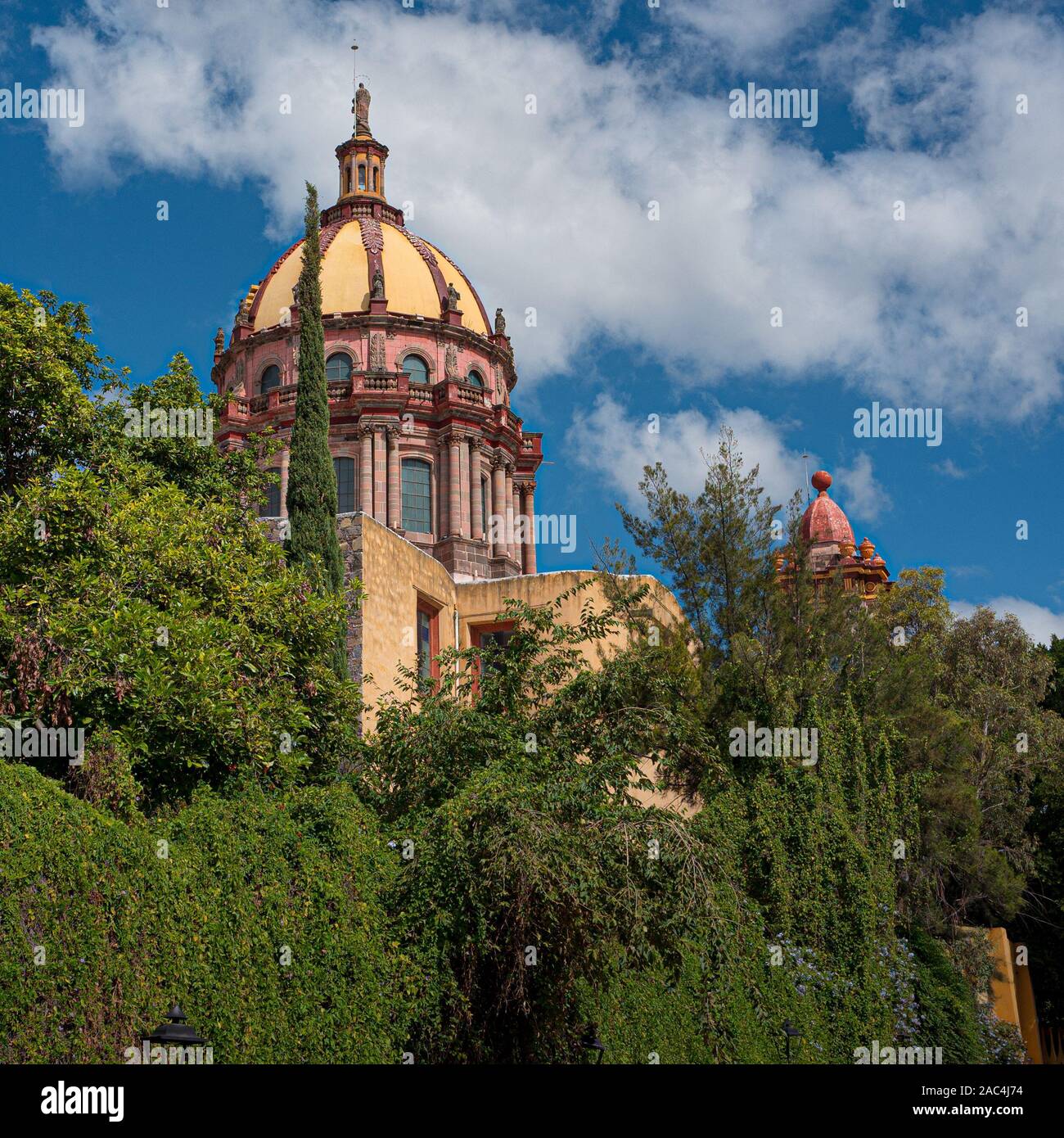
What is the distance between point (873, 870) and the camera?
1973cm

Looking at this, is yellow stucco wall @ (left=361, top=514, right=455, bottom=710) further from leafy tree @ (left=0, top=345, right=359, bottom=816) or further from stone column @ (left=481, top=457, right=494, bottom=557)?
stone column @ (left=481, top=457, right=494, bottom=557)

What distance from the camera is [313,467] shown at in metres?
20.8

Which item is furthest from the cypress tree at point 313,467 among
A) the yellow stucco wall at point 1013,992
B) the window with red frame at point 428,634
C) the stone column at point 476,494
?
the stone column at point 476,494

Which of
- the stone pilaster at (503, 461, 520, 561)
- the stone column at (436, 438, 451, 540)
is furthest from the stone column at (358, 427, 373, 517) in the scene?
the stone pilaster at (503, 461, 520, 561)

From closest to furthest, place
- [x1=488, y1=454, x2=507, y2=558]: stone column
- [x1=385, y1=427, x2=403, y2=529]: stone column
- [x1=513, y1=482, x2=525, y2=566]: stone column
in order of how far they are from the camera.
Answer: [x1=385, y1=427, x2=403, y2=529]: stone column → [x1=488, y1=454, x2=507, y2=558]: stone column → [x1=513, y1=482, x2=525, y2=566]: stone column

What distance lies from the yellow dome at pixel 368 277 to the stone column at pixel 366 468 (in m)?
4.51

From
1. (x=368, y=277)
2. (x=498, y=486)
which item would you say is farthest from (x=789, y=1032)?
(x=368, y=277)

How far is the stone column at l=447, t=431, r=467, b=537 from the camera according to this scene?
40.0 metres

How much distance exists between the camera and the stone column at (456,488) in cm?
4003

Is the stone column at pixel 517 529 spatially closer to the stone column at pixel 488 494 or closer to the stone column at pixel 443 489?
the stone column at pixel 488 494

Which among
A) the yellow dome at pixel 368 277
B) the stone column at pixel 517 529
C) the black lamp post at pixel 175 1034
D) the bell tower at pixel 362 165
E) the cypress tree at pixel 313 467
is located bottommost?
the black lamp post at pixel 175 1034

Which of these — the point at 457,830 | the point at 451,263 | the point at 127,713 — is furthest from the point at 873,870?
the point at 451,263

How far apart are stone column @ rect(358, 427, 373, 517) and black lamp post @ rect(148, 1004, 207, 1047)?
30.9m

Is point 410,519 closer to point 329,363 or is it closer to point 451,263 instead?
point 329,363
